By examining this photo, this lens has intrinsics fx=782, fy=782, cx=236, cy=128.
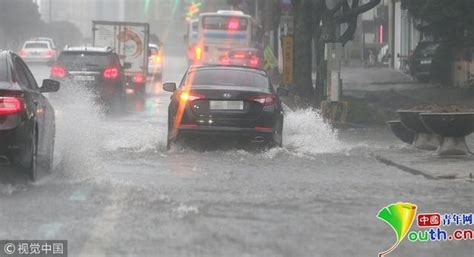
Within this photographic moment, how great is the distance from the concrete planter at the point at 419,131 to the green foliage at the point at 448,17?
10299 mm

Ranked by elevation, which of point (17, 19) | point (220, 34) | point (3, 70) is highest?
point (17, 19)

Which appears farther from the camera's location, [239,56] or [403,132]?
[239,56]

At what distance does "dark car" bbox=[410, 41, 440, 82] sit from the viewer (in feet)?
93.9

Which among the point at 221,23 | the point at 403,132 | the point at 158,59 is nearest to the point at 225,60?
the point at 158,59

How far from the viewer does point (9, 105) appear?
8.01 m

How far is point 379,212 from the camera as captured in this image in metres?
7.27

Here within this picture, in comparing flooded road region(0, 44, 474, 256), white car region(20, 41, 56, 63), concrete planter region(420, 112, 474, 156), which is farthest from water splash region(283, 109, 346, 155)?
white car region(20, 41, 56, 63)

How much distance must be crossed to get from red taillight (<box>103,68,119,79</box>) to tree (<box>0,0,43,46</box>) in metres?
47.9

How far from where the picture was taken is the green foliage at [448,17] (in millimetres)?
22531

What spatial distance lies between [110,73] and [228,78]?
8.32 meters

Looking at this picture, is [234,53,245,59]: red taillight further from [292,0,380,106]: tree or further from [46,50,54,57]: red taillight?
[292,0,380,106]: tree

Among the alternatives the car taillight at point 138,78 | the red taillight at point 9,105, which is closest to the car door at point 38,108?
the red taillight at point 9,105

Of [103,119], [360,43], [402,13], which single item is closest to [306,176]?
[103,119]

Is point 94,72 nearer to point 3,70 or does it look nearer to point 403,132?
point 403,132
